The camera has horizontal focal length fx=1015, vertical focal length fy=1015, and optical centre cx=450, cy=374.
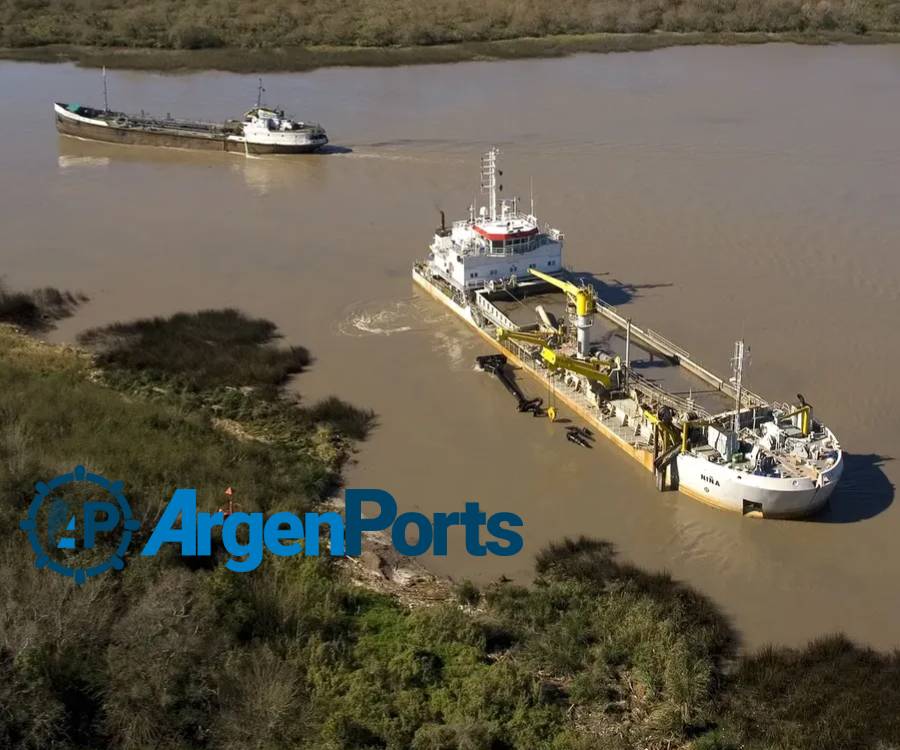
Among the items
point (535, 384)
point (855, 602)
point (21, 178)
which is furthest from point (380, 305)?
point (21, 178)

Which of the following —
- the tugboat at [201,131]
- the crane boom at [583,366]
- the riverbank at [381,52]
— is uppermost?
the riverbank at [381,52]

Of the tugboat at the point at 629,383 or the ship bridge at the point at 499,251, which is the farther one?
the ship bridge at the point at 499,251

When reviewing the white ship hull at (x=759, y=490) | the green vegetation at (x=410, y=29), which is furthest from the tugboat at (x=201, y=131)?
the white ship hull at (x=759, y=490)

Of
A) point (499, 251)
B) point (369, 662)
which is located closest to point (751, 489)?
point (369, 662)

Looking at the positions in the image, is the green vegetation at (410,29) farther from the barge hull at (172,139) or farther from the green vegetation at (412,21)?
the barge hull at (172,139)

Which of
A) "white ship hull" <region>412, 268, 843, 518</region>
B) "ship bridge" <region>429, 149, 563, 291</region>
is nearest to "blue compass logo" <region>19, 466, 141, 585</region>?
"white ship hull" <region>412, 268, 843, 518</region>

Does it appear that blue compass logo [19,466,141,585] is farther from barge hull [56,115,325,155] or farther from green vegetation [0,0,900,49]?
green vegetation [0,0,900,49]
